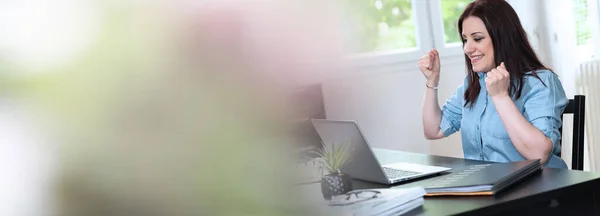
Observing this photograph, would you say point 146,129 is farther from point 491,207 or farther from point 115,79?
point 491,207

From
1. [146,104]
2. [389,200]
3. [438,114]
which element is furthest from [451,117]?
[146,104]

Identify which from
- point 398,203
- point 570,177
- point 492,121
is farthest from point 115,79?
point 492,121

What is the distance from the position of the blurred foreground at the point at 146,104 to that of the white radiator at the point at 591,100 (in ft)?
6.99

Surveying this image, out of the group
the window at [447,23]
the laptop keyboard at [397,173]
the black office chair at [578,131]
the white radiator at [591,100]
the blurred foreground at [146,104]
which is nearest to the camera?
the blurred foreground at [146,104]

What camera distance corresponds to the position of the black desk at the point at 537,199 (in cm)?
71

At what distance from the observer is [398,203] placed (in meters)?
0.66

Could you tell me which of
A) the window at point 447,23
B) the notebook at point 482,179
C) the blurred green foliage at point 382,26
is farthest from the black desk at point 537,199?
the window at point 447,23

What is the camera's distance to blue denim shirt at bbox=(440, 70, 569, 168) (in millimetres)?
1164

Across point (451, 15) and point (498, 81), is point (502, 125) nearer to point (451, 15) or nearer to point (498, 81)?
point (498, 81)

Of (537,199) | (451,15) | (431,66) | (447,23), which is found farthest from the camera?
(447,23)

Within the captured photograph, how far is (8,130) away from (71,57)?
0.03 meters

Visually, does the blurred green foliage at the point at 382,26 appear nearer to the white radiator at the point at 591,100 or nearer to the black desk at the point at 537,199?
the black desk at the point at 537,199

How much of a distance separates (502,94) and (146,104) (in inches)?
39.4

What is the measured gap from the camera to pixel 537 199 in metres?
0.75
